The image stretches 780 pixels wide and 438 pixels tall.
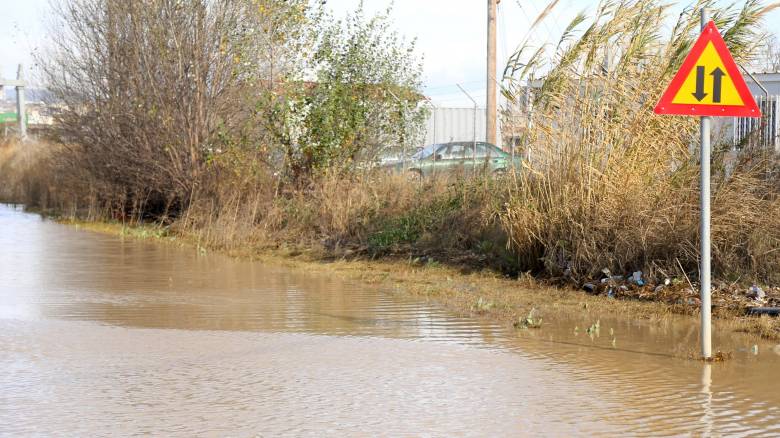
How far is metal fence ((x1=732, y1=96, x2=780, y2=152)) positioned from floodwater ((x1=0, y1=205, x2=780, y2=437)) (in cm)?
343

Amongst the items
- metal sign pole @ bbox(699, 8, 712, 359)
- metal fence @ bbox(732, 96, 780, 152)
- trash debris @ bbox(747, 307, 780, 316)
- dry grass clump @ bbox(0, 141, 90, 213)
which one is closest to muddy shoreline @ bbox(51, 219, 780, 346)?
trash debris @ bbox(747, 307, 780, 316)

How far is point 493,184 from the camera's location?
50.3 ft

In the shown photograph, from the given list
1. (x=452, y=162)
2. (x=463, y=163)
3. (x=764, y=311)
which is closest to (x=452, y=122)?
(x=452, y=162)

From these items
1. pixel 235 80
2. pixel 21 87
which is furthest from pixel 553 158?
pixel 21 87

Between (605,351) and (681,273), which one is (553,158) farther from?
(605,351)

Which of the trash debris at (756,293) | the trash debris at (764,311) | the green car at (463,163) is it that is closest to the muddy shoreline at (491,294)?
the trash debris at (764,311)

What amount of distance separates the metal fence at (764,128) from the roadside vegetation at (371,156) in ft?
0.62

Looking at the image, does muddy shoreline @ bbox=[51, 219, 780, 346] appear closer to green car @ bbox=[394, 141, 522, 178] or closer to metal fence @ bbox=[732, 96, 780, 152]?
green car @ bbox=[394, 141, 522, 178]

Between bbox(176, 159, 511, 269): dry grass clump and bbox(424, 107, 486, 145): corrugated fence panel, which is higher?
bbox(424, 107, 486, 145): corrugated fence panel

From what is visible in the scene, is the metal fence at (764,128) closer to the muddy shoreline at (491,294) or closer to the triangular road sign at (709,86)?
the muddy shoreline at (491,294)

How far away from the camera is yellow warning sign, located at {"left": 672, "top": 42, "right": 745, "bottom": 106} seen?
322 inches

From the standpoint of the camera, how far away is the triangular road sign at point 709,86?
8156 millimetres

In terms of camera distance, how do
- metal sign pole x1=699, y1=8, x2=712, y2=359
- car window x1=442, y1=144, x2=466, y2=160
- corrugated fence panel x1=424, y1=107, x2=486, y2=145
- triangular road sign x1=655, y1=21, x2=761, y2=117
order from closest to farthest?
triangular road sign x1=655, y1=21, x2=761, y2=117
metal sign pole x1=699, y1=8, x2=712, y2=359
car window x1=442, y1=144, x2=466, y2=160
corrugated fence panel x1=424, y1=107, x2=486, y2=145

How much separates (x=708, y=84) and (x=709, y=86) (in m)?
0.02
